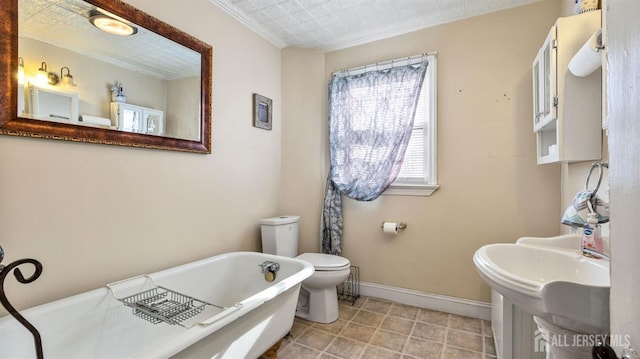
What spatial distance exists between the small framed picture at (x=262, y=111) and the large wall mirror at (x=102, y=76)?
52cm

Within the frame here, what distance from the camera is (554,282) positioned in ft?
2.82

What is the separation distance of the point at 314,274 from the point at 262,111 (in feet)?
5.01

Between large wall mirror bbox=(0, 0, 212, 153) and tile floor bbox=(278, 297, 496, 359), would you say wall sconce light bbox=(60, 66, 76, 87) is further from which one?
tile floor bbox=(278, 297, 496, 359)

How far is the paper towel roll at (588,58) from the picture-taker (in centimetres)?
116

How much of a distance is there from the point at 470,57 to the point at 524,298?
2036 millimetres

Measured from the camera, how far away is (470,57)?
2.32 metres

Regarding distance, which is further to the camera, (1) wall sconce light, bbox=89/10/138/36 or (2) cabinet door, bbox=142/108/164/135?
(2) cabinet door, bbox=142/108/164/135

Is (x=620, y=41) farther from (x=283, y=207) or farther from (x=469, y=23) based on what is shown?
(x=283, y=207)

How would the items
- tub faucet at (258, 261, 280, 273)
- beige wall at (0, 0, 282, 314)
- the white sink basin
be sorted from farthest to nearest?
tub faucet at (258, 261, 280, 273)
beige wall at (0, 0, 282, 314)
the white sink basin

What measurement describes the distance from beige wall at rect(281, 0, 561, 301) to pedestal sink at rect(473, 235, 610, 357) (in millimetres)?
735

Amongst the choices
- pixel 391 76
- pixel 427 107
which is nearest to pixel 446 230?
pixel 427 107

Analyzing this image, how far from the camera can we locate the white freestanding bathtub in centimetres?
108

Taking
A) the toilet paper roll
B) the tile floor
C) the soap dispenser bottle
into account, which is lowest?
the tile floor

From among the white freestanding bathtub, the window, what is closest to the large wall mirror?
the white freestanding bathtub
